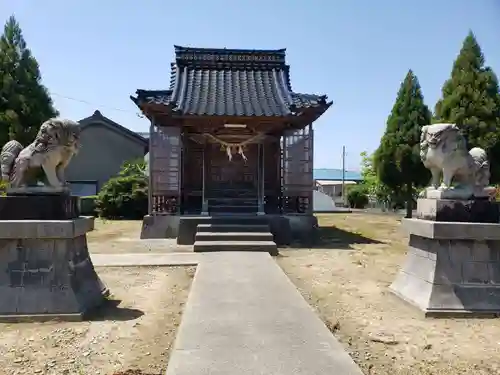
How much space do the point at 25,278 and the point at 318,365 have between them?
3519mm

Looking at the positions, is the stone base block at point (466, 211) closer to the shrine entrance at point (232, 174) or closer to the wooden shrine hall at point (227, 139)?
the wooden shrine hall at point (227, 139)

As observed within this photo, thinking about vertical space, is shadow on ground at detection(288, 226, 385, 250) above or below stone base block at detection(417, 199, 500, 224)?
below

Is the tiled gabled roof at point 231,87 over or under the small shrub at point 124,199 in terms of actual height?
over

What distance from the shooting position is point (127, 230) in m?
15.1

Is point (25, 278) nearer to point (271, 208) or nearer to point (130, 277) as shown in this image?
point (130, 277)

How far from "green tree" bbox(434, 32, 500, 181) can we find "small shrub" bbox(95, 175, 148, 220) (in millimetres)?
13895

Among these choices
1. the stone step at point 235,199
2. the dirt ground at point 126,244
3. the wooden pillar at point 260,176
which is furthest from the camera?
the stone step at point 235,199

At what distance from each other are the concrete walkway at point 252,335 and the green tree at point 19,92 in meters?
14.0

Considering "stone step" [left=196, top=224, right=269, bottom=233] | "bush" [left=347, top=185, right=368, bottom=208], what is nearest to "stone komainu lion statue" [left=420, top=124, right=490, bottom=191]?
"stone step" [left=196, top=224, right=269, bottom=233]

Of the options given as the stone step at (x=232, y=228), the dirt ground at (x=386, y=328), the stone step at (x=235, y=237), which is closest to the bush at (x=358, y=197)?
the stone step at (x=232, y=228)

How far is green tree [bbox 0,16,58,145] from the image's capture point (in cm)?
1650

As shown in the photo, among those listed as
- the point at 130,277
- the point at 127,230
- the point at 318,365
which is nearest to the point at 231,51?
the point at 127,230

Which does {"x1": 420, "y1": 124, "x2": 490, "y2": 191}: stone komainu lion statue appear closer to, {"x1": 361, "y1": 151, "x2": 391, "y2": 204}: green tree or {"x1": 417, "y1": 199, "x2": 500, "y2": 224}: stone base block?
{"x1": 417, "y1": 199, "x2": 500, "y2": 224}: stone base block

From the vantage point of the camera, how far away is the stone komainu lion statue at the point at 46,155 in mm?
4953
